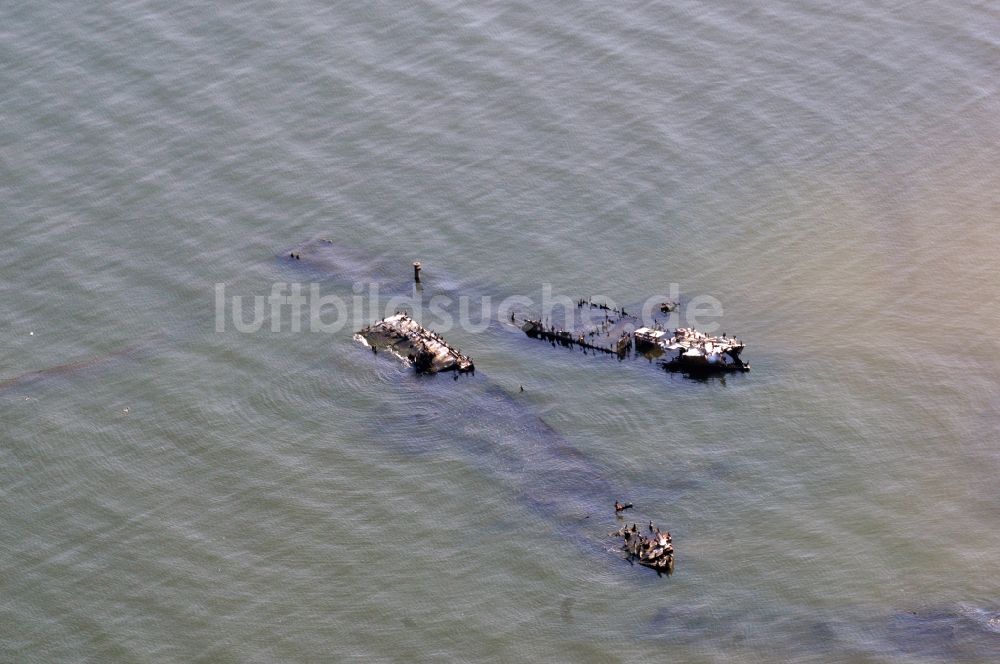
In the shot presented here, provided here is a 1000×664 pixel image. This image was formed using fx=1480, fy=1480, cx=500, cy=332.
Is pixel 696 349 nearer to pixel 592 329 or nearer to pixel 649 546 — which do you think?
pixel 592 329

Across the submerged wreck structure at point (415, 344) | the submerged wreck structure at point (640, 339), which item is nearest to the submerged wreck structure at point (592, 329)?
the submerged wreck structure at point (640, 339)

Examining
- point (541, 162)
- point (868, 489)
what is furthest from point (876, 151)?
point (868, 489)

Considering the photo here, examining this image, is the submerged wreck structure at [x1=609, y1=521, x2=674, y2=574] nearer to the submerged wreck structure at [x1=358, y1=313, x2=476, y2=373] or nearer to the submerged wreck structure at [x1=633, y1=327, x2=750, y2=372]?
the submerged wreck structure at [x1=633, y1=327, x2=750, y2=372]

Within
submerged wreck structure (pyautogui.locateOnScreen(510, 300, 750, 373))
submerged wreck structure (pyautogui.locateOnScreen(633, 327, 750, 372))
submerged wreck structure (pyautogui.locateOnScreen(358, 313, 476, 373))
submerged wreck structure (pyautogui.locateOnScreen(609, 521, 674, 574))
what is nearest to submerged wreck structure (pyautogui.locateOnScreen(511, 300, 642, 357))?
submerged wreck structure (pyautogui.locateOnScreen(510, 300, 750, 373))

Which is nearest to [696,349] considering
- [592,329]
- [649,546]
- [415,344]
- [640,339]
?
[640,339]

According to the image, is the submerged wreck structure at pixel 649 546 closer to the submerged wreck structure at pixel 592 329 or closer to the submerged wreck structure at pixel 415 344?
the submerged wreck structure at pixel 592 329

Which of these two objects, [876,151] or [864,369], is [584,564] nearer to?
[864,369]
